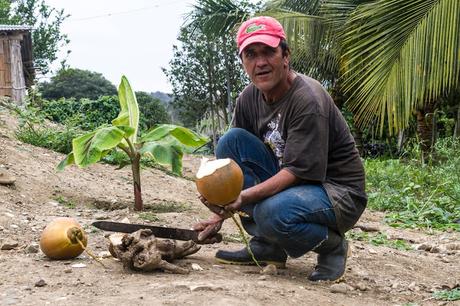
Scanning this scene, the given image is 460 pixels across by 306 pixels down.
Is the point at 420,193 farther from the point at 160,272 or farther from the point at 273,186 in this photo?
the point at 160,272

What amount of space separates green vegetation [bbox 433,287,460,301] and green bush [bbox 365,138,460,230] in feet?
8.68

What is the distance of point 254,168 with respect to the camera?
11.1ft

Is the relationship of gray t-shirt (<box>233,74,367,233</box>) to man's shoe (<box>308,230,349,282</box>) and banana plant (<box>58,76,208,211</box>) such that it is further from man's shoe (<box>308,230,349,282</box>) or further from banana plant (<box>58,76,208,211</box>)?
banana plant (<box>58,76,208,211</box>)

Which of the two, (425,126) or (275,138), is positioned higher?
(275,138)

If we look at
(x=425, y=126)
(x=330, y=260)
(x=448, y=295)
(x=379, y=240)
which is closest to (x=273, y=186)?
(x=330, y=260)

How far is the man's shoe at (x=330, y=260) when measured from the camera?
3.16 m

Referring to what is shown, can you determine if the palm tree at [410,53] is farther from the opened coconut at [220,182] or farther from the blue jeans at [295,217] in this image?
the opened coconut at [220,182]

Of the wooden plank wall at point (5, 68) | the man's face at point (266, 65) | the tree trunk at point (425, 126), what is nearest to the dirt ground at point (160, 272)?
the man's face at point (266, 65)

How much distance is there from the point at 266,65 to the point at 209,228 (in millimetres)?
800

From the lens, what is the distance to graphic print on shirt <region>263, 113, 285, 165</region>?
3186 millimetres

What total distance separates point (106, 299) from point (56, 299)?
0.63 feet

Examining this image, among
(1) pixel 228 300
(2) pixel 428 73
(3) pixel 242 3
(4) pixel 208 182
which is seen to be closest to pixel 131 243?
(4) pixel 208 182

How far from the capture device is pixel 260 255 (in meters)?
3.37

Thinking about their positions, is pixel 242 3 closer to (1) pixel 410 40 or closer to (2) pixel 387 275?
(1) pixel 410 40
